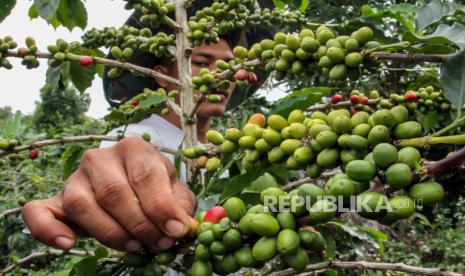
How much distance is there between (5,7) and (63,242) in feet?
4.40

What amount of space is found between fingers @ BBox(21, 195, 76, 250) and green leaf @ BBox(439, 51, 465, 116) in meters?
0.88

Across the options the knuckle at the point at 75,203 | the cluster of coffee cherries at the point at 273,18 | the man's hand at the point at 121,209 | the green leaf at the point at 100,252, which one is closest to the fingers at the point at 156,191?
the man's hand at the point at 121,209

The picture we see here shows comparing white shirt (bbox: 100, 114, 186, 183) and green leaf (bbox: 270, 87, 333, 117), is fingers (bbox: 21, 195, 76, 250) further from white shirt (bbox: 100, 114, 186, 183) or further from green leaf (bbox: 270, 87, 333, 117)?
white shirt (bbox: 100, 114, 186, 183)

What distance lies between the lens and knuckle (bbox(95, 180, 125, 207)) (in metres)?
1.03

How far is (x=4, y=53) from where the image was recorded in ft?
5.40

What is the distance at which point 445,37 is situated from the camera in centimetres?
99

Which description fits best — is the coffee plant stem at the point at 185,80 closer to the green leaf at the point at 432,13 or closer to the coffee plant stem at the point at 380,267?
the coffee plant stem at the point at 380,267

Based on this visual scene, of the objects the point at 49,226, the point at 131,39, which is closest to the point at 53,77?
the point at 131,39

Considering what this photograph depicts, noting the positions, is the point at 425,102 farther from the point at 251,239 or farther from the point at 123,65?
the point at 123,65

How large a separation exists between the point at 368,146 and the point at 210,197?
1.96 ft

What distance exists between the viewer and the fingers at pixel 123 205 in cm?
102

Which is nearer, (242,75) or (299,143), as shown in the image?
(299,143)

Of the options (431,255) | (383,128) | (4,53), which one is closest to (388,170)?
(383,128)

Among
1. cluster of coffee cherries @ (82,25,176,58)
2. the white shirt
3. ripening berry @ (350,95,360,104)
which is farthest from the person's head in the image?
ripening berry @ (350,95,360,104)
